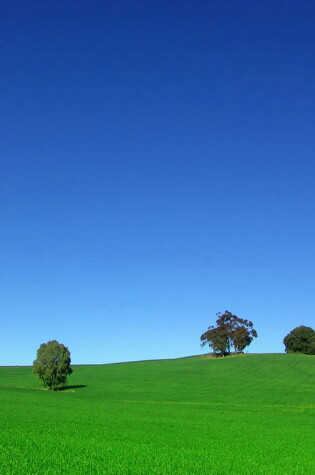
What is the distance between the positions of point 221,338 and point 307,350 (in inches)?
1154

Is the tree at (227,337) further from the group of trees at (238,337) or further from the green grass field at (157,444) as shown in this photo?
the green grass field at (157,444)

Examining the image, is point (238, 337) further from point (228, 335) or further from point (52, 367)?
point (52, 367)

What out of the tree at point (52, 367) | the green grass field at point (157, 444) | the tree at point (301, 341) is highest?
the tree at point (301, 341)

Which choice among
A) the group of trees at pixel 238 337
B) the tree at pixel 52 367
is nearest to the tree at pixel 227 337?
the group of trees at pixel 238 337

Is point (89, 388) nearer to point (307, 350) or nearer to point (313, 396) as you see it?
point (313, 396)

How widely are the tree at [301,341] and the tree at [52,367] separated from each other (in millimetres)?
89709

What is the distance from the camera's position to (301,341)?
5778 inches

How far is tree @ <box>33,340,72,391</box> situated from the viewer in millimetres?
77287

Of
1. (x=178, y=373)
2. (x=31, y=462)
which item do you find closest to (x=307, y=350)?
(x=178, y=373)

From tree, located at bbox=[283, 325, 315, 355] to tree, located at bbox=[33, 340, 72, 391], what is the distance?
8971cm

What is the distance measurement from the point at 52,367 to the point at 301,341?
93.0m

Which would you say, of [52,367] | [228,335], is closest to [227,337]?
[228,335]

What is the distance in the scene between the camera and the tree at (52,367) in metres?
77.3

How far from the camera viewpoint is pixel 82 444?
739 inches
